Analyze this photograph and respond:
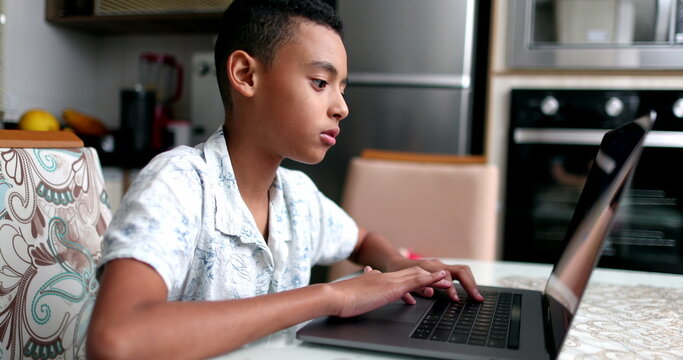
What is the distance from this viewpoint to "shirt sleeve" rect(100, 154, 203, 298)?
598 mm

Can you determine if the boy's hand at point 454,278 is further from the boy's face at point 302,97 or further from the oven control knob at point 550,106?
the oven control knob at point 550,106

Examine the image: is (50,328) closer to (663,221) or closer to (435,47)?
(435,47)

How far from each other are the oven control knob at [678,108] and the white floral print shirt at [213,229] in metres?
1.56

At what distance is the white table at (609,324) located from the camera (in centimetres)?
59

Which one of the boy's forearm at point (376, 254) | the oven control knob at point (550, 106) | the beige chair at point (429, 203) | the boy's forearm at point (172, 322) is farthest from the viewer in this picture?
the oven control knob at point (550, 106)

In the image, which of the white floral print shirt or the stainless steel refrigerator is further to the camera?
the stainless steel refrigerator

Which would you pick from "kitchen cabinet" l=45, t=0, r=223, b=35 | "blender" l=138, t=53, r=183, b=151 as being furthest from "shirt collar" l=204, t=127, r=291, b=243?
"blender" l=138, t=53, r=183, b=151

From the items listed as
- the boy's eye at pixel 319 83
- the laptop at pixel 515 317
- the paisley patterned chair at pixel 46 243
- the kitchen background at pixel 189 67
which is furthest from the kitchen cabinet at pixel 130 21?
the laptop at pixel 515 317

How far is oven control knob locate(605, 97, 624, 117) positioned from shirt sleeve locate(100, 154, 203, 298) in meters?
Result: 1.86

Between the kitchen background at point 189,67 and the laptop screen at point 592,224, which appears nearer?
the laptop screen at point 592,224

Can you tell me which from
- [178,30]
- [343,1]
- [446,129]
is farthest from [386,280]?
[178,30]

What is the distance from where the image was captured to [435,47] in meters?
2.36

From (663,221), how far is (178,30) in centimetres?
258

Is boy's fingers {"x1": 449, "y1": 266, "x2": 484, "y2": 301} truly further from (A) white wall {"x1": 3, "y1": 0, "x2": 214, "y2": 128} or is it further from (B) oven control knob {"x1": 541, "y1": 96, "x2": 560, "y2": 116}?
(A) white wall {"x1": 3, "y1": 0, "x2": 214, "y2": 128}
